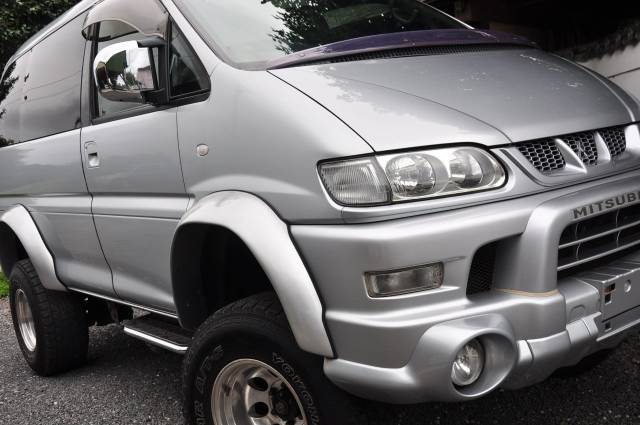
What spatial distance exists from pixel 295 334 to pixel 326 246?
328mm

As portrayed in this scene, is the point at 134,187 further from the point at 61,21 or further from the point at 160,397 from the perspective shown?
the point at 61,21

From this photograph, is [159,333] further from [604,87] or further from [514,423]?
[604,87]

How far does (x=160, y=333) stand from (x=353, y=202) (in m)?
1.53

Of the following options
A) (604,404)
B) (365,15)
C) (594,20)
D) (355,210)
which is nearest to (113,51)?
(365,15)

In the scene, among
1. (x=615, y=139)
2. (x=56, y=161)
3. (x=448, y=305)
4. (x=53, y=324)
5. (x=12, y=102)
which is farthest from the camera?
(x=12, y=102)

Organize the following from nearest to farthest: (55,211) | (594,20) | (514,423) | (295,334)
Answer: (295,334) → (514,423) → (55,211) → (594,20)

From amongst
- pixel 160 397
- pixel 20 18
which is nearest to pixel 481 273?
pixel 160 397

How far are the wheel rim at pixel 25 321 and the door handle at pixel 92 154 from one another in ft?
5.15

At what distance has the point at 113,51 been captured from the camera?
104 inches

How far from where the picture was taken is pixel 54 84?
3.76 meters

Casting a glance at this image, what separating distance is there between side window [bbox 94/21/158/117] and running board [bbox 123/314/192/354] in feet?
3.54

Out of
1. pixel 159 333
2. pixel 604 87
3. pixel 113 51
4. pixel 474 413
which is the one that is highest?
pixel 113 51

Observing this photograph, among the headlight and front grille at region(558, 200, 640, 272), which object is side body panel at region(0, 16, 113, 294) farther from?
front grille at region(558, 200, 640, 272)

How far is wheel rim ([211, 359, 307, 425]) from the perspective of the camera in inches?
94.0
